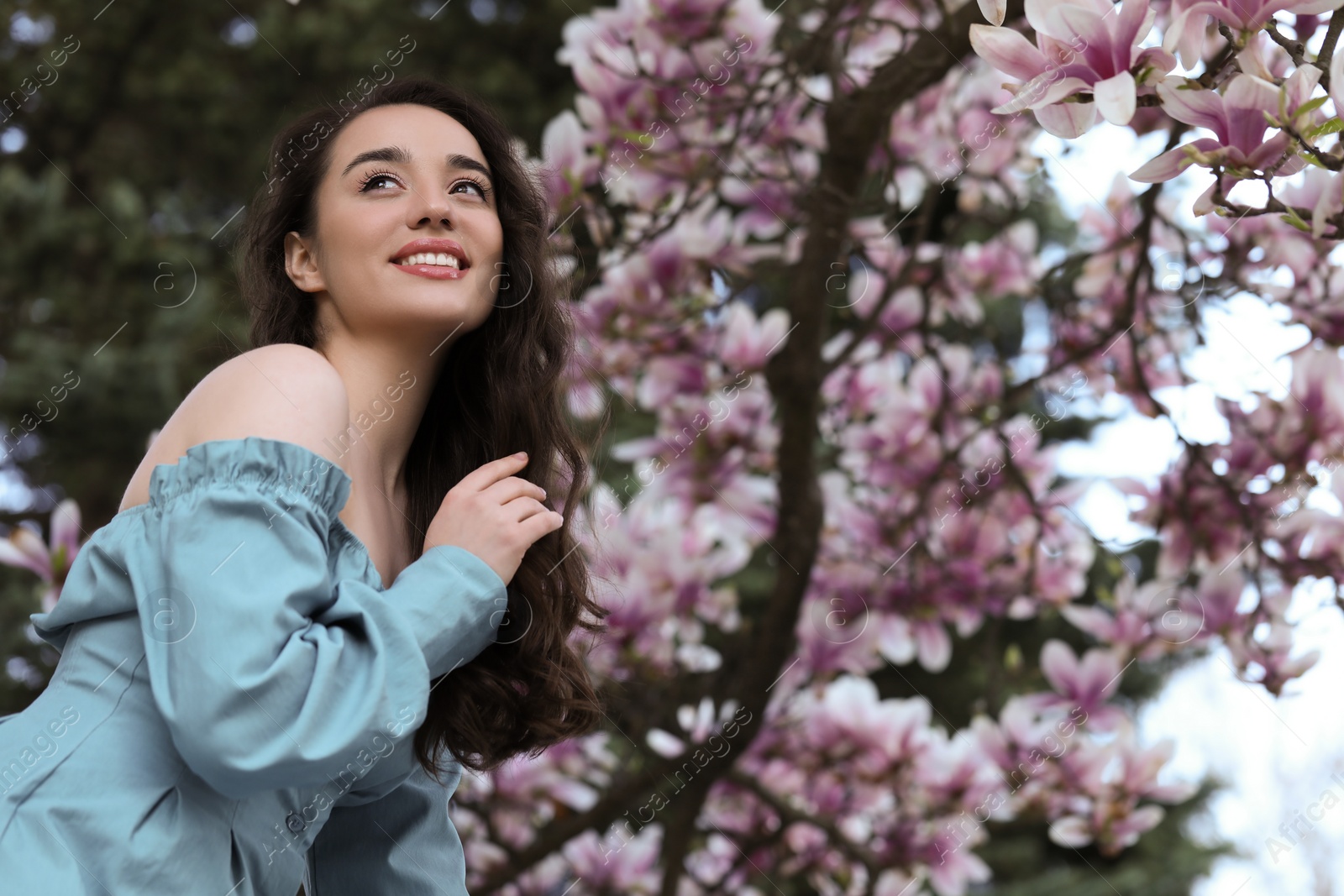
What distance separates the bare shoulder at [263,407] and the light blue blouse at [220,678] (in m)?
0.03

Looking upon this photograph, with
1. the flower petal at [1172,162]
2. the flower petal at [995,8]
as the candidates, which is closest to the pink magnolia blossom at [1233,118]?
the flower petal at [1172,162]

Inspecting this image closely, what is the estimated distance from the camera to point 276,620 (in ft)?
3.11

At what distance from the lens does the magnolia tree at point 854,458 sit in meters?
1.96

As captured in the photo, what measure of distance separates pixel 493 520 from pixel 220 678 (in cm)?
29

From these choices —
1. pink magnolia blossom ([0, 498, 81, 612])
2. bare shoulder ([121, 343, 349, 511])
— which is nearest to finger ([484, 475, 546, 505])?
bare shoulder ([121, 343, 349, 511])

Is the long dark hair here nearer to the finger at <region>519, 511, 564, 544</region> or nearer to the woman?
the woman

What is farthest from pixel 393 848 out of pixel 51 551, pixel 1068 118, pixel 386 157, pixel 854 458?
pixel 854 458

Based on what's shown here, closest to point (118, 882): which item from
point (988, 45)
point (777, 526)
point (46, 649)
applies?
point (988, 45)

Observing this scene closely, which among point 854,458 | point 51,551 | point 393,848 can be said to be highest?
point 51,551

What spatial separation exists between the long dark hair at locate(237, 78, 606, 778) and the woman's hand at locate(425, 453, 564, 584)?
0.21 meters

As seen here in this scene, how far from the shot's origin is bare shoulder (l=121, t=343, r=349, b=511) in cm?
107

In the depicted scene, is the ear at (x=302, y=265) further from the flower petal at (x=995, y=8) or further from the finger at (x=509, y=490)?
the flower petal at (x=995, y=8)

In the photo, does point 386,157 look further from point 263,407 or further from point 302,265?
point 263,407

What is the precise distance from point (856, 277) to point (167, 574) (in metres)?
1.83
